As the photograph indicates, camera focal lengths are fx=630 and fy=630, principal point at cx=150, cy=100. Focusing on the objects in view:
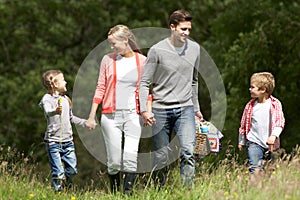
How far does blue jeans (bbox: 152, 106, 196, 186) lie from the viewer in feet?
21.1

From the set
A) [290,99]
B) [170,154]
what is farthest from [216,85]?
[170,154]

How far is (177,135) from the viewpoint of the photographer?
256 inches

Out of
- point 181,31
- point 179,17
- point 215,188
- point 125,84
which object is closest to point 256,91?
point 181,31

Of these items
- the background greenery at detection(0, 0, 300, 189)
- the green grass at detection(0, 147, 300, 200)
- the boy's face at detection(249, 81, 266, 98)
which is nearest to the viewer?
the green grass at detection(0, 147, 300, 200)

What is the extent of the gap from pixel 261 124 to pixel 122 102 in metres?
1.47

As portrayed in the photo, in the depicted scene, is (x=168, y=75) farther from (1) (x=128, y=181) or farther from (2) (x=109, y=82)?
(1) (x=128, y=181)

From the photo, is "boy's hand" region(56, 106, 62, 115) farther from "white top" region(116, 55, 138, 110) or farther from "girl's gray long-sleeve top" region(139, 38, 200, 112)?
"girl's gray long-sleeve top" region(139, 38, 200, 112)

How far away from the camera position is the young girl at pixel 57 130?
6.82 m

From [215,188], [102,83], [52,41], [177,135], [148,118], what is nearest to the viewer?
[215,188]

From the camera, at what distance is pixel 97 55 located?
64.2ft

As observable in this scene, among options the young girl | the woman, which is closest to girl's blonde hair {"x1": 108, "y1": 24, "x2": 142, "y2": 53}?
the woman

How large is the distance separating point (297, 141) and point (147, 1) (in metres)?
10.6

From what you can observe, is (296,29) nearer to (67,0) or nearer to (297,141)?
(297,141)

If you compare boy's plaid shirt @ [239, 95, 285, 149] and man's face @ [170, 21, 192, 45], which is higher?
man's face @ [170, 21, 192, 45]
